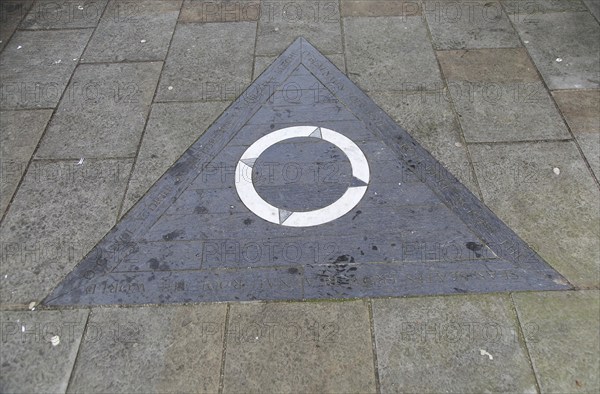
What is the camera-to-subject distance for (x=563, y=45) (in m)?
5.43

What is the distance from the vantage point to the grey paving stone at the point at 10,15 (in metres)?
5.97

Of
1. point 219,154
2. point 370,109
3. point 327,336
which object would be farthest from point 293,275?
point 370,109

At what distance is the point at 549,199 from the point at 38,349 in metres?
4.05

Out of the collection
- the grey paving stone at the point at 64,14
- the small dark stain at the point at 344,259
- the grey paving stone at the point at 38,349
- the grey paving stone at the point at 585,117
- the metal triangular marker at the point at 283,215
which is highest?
the grey paving stone at the point at 64,14

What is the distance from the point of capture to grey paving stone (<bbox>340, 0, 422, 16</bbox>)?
6.09 metres

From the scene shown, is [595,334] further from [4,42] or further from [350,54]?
[4,42]

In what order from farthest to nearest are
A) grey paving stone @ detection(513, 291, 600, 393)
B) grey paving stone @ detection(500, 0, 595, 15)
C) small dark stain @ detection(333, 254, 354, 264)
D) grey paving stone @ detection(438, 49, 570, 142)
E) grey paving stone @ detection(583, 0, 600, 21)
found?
grey paving stone @ detection(500, 0, 595, 15) → grey paving stone @ detection(583, 0, 600, 21) → grey paving stone @ detection(438, 49, 570, 142) → small dark stain @ detection(333, 254, 354, 264) → grey paving stone @ detection(513, 291, 600, 393)

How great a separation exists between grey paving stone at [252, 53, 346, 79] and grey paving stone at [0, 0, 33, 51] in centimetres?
313

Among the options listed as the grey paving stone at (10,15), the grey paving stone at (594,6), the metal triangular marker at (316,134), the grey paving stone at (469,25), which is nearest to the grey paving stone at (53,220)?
the metal triangular marker at (316,134)

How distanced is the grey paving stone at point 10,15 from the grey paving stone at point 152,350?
427 centimetres

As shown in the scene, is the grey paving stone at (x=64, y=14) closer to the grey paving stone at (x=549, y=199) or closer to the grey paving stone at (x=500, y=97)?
the grey paving stone at (x=500, y=97)

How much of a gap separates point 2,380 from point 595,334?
12.9ft

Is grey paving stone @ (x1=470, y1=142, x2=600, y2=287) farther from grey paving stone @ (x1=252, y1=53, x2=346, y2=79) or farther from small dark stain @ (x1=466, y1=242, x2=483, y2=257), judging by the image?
grey paving stone @ (x1=252, y1=53, x2=346, y2=79)

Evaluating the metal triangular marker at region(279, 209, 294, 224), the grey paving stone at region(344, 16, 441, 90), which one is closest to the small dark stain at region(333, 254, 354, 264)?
the metal triangular marker at region(279, 209, 294, 224)
